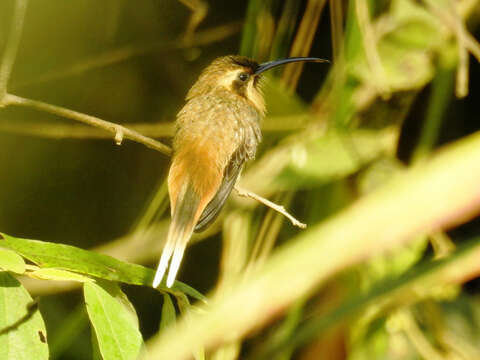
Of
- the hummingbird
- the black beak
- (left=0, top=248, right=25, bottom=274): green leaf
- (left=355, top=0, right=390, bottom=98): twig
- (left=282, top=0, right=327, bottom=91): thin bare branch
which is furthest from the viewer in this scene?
(left=282, top=0, right=327, bottom=91): thin bare branch

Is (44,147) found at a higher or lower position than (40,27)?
lower

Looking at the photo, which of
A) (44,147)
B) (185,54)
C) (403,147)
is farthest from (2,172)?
(403,147)

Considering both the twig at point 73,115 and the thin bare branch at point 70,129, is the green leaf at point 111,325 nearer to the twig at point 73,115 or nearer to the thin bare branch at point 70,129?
the twig at point 73,115

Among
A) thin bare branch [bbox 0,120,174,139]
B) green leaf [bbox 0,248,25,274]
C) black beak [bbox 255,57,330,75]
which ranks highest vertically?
black beak [bbox 255,57,330,75]

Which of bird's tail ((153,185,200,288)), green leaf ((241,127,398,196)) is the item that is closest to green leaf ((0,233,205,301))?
bird's tail ((153,185,200,288))

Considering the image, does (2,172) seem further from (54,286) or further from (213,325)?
(213,325)

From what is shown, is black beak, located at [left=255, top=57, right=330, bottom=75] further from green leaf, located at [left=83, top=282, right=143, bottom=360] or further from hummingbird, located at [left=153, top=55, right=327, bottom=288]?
green leaf, located at [left=83, top=282, right=143, bottom=360]
